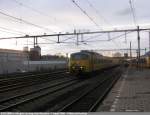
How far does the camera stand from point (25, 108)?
47.4 ft

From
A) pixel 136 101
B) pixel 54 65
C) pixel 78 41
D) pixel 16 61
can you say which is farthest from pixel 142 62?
pixel 136 101

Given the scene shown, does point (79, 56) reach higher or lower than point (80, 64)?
higher

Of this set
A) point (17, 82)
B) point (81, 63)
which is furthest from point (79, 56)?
point (17, 82)

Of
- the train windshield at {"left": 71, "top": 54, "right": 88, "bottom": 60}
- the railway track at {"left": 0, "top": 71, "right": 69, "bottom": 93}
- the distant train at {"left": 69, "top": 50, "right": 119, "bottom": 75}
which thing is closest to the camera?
the railway track at {"left": 0, "top": 71, "right": 69, "bottom": 93}

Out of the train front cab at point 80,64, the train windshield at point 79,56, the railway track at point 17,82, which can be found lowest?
the railway track at point 17,82

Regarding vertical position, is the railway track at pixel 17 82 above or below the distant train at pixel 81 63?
below

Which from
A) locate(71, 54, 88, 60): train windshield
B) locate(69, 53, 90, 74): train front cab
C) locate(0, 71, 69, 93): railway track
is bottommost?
locate(0, 71, 69, 93): railway track

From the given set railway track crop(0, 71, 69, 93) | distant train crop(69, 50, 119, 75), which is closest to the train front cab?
distant train crop(69, 50, 119, 75)

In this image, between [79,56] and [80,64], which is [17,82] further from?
[79,56]

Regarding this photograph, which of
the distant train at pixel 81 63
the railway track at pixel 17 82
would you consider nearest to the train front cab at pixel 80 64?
the distant train at pixel 81 63

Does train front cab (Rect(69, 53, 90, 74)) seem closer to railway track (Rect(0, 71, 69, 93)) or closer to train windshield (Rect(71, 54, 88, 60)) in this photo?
train windshield (Rect(71, 54, 88, 60))

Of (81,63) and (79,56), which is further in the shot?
(79,56)

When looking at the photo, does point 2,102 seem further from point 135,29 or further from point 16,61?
point 16,61

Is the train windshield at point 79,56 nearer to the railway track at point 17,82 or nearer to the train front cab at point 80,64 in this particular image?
the train front cab at point 80,64
